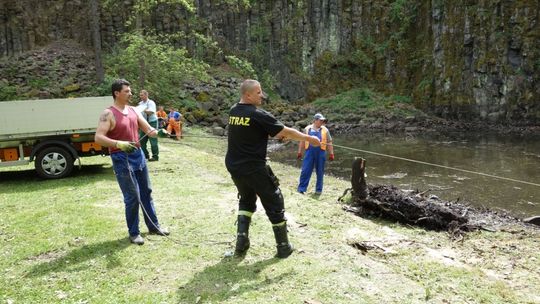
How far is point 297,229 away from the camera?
263 inches

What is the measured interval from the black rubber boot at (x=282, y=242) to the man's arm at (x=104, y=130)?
7.39 feet

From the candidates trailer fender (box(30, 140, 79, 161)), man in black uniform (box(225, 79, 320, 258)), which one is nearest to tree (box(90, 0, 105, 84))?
trailer fender (box(30, 140, 79, 161))

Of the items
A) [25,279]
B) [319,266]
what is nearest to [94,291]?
[25,279]

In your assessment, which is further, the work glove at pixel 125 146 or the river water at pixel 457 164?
the river water at pixel 457 164

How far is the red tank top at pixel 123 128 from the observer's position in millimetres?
5820

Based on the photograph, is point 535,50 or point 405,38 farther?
point 405,38

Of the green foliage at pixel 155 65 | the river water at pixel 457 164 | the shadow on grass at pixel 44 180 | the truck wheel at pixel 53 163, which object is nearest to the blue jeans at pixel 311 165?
the river water at pixel 457 164

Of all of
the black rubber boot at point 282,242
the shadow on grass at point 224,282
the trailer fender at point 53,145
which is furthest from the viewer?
the trailer fender at point 53,145

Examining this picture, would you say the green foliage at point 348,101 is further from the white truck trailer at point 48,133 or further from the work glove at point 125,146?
the work glove at point 125,146

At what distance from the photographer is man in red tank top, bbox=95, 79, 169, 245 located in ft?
18.7

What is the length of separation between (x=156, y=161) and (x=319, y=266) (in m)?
8.50

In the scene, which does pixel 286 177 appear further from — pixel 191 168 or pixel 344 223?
pixel 344 223

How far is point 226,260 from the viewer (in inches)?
212

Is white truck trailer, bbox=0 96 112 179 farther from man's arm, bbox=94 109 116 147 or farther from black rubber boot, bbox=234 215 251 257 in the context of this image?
black rubber boot, bbox=234 215 251 257
